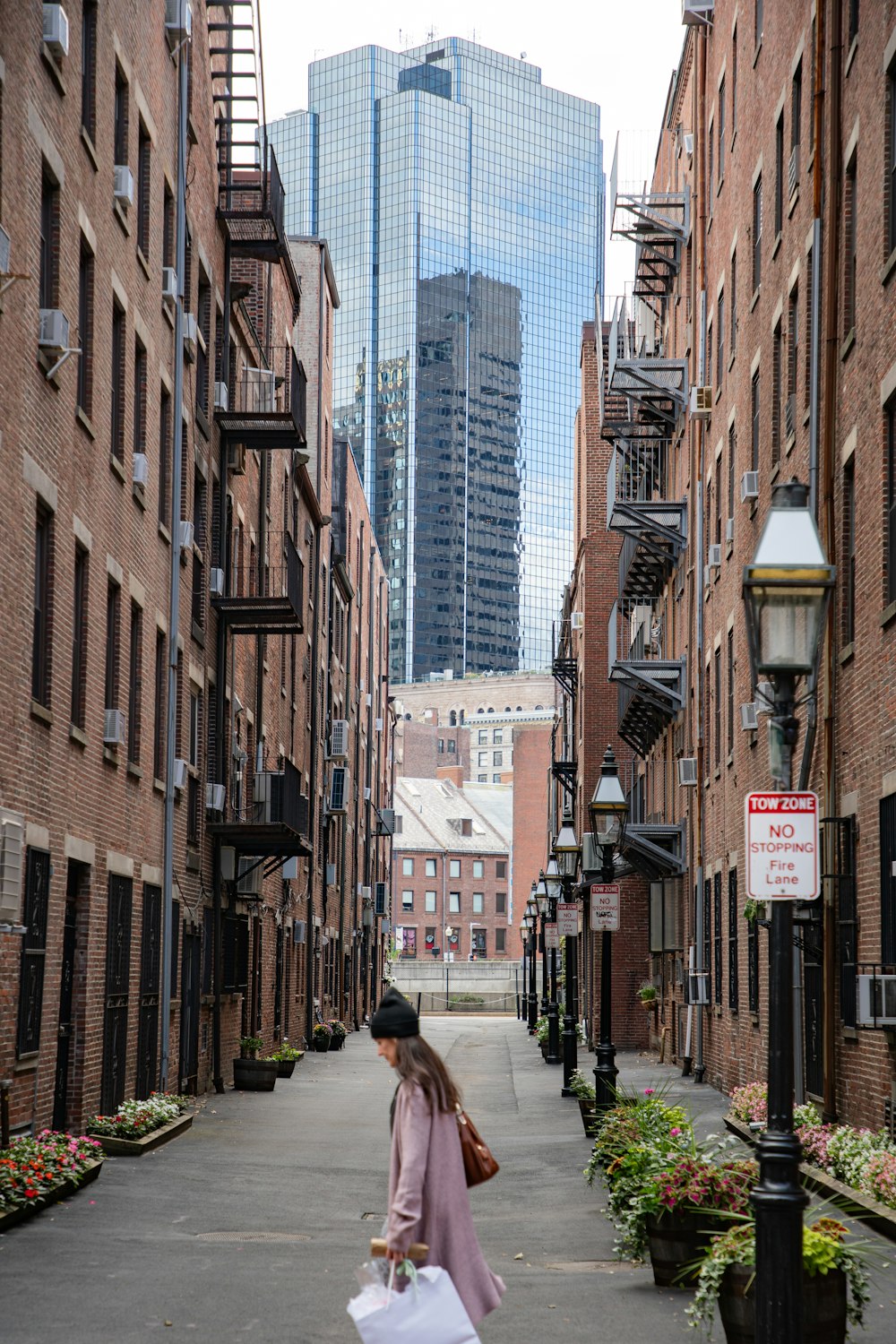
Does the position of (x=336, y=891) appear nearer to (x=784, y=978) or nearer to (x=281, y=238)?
(x=281, y=238)

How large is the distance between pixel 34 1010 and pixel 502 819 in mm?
117805

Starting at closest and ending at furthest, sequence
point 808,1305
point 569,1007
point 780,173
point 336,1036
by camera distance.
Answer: point 808,1305 < point 780,173 < point 569,1007 < point 336,1036

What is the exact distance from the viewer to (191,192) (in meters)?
26.0

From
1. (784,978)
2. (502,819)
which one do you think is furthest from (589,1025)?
(502,819)

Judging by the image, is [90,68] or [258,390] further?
[258,390]

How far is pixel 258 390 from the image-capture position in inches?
1260

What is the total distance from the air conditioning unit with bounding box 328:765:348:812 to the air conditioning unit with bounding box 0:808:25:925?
36101 mm

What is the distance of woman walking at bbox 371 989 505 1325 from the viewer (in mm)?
7160

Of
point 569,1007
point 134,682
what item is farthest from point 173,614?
point 569,1007

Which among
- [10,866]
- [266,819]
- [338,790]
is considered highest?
[338,790]

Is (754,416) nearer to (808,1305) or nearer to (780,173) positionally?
(780,173)

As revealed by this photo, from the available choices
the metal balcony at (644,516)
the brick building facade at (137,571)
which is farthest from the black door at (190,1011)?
the metal balcony at (644,516)

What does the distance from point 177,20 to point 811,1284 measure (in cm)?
1947

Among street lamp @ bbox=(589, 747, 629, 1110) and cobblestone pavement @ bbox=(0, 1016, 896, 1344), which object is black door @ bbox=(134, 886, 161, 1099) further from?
street lamp @ bbox=(589, 747, 629, 1110)
